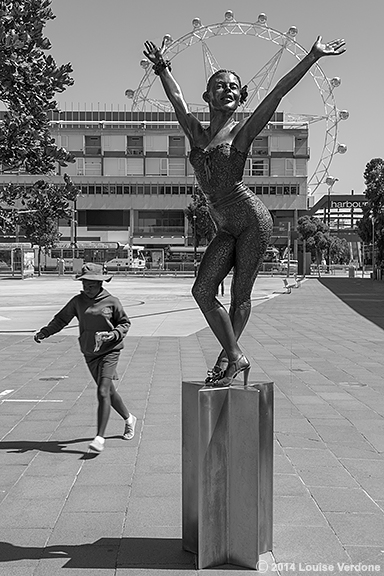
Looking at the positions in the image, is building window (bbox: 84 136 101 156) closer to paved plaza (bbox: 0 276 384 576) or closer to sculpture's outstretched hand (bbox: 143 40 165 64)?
paved plaza (bbox: 0 276 384 576)

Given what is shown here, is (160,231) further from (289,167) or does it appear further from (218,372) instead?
(218,372)

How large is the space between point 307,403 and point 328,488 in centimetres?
326

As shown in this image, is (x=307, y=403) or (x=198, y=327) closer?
(x=307, y=403)

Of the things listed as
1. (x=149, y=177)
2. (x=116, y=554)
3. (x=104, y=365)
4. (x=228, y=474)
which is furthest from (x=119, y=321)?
(x=149, y=177)

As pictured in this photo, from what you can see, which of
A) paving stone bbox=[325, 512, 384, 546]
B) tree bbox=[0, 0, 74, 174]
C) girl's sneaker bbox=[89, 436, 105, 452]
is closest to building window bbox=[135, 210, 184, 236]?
tree bbox=[0, 0, 74, 174]

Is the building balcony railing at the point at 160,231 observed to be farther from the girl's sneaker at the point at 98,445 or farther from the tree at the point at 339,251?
the girl's sneaker at the point at 98,445

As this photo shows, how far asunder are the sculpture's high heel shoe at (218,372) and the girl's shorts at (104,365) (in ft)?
Result: 7.25

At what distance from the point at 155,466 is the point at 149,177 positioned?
86.9m

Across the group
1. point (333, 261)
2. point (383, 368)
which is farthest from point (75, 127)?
point (383, 368)

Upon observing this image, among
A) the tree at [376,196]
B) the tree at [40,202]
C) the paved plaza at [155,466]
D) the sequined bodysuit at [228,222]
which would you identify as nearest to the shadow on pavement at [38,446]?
the paved plaza at [155,466]

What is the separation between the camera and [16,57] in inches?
342

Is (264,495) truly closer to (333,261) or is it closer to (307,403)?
(307,403)

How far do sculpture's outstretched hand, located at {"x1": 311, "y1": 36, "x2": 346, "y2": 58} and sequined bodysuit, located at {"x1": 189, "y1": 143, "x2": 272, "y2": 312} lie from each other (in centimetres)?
71

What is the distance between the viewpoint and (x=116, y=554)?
13.1 feet
